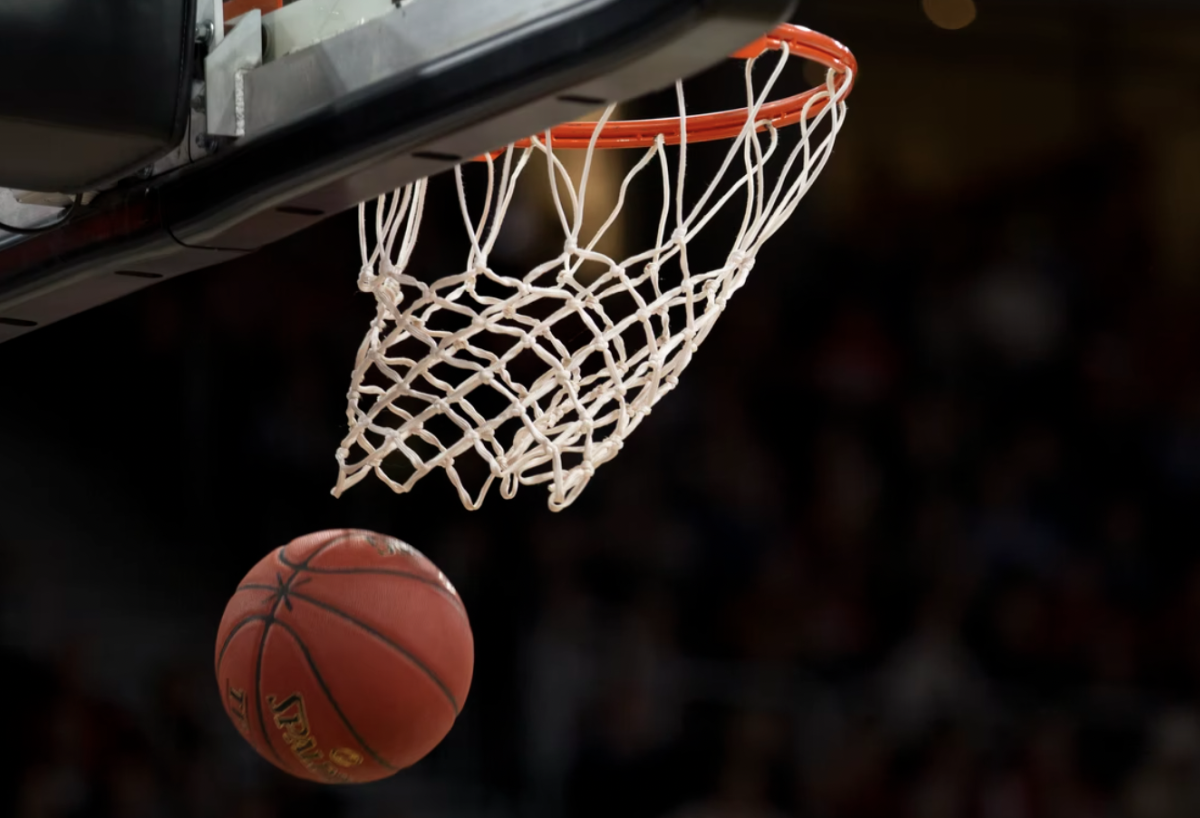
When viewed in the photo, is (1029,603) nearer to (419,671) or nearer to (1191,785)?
(1191,785)

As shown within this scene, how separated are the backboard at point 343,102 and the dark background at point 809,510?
2.39 m

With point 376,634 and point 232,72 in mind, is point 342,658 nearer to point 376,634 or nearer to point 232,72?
point 376,634

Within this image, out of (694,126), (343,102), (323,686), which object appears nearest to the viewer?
(343,102)

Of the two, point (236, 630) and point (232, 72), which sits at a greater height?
point (232, 72)

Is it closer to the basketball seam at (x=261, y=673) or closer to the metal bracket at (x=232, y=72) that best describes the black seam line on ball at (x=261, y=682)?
the basketball seam at (x=261, y=673)

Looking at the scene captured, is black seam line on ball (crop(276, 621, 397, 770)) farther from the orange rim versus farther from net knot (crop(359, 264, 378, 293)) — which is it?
the orange rim

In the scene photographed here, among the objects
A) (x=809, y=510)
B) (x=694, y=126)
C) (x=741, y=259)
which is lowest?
(x=809, y=510)

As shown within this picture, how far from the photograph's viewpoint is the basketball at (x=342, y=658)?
182 cm

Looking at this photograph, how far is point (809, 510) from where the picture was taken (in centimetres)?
455

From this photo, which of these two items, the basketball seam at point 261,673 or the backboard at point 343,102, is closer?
the backboard at point 343,102

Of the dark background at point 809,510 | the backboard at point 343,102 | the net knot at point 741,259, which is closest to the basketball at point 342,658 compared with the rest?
the backboard at point 343,102

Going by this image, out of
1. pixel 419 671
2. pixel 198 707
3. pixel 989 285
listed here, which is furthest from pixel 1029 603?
pixel 419 671

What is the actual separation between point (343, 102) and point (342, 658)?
2.47 feet

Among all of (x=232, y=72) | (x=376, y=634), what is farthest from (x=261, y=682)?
(x=232, y=72)
